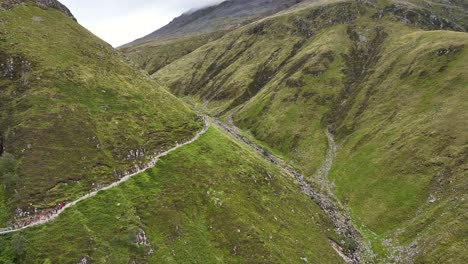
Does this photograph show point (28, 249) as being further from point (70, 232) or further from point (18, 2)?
point (18, 2)

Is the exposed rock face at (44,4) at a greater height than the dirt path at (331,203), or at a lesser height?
greater

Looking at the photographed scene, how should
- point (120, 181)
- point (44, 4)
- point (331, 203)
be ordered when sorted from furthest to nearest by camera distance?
1. point (44, 4)
2. point (331, 203)
3. point (120, 181)

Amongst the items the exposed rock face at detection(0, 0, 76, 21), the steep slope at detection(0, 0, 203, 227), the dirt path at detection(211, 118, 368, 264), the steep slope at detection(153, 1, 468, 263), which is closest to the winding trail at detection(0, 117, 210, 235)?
the steep slope at detection(0, 0, 203, 227)

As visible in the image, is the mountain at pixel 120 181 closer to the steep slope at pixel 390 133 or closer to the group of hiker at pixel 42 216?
the group of hiker at pixel 42 216

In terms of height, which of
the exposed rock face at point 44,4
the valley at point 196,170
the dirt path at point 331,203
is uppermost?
the exposed rock face at point 44,4

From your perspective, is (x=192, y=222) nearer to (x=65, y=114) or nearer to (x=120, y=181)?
(x=120, y=181)

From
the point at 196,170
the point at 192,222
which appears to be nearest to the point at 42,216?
the point at 192,222

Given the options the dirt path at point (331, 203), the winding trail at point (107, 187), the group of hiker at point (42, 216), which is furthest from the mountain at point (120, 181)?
the dirt path at point (331, 203)

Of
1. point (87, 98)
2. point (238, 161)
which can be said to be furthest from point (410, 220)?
point (87, 98)
